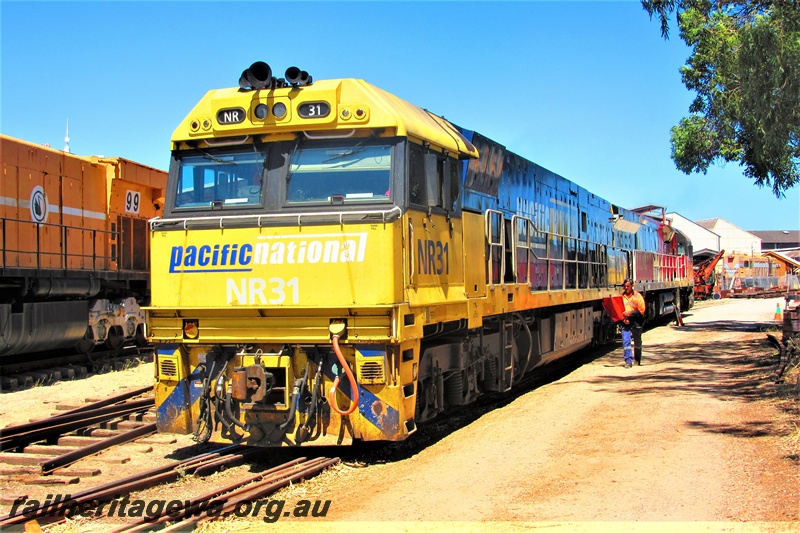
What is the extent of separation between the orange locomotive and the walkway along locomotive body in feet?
23.9

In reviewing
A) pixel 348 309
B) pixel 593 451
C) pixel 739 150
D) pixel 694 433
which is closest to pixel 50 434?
pixel 348 309

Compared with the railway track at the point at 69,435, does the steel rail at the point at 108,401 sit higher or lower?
higher

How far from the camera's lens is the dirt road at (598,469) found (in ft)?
17.4

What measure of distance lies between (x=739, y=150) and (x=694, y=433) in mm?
14748

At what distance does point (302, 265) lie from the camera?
6758 millimetres

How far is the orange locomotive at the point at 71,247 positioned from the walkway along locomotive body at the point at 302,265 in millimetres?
7286

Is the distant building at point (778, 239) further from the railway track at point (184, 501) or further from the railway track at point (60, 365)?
the railway track at point (184, 501)

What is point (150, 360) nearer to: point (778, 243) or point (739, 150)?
point (739, 150)

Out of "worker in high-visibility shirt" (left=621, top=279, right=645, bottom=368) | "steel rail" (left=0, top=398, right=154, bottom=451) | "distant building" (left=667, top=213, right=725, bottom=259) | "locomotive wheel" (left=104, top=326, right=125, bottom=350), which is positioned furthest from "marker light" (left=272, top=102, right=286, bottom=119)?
"distant building" (left=667, top=213, right=725, bottom=259)

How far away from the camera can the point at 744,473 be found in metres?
6.24

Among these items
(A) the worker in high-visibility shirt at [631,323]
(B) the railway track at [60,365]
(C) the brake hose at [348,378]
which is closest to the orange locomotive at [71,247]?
(B) the railway track at [60,365]

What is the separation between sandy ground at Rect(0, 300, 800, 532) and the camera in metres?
5.30

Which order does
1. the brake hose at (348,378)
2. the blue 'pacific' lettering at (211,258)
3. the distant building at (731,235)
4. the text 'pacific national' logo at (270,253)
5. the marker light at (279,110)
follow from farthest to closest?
the distant building at (731,235) < the marker light at (279,110) < the blue 'pacific' lettering at (211,258) < the text 'pacific national' logo at (270,253) < the brake hose at (348,378)

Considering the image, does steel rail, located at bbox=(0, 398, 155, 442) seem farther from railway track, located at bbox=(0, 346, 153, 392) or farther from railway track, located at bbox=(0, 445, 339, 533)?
A: railway track, located at bbox=(0, 346, 153, 392)
